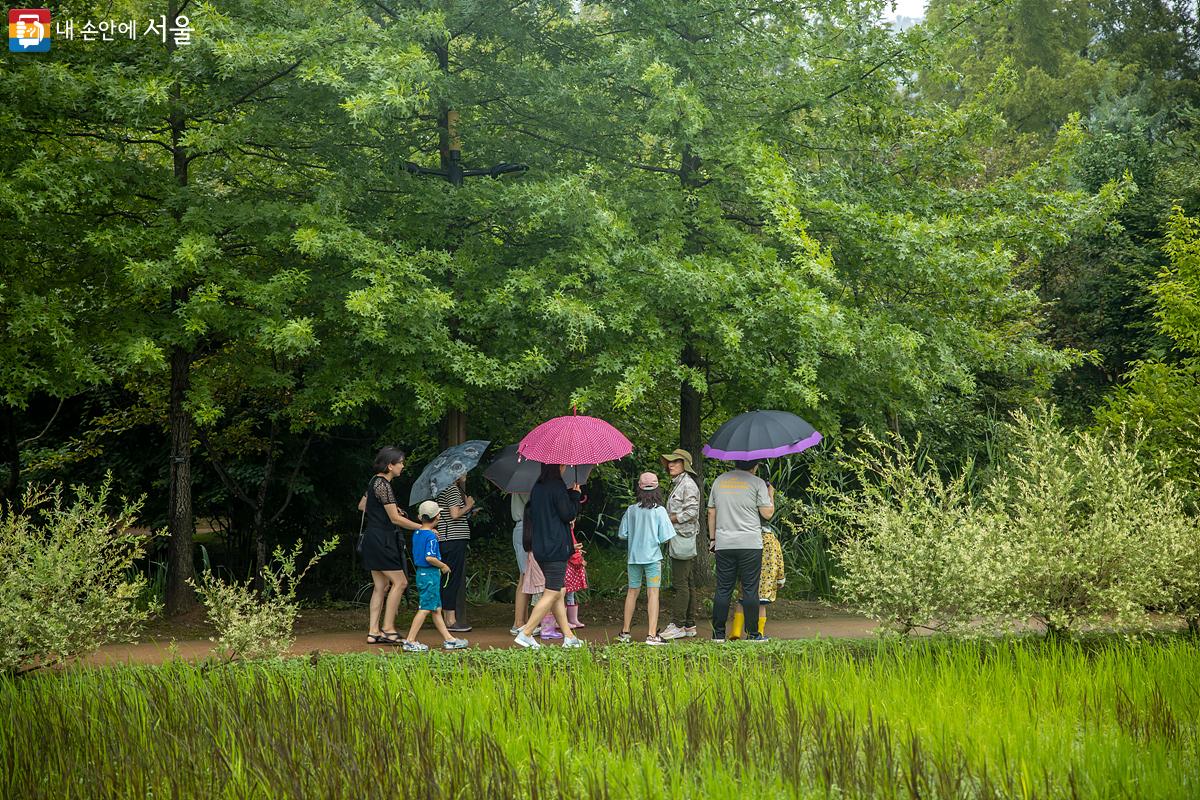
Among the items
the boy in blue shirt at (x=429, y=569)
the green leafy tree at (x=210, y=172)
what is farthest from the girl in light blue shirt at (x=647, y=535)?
the green leafy tree at (x=210, y=172)

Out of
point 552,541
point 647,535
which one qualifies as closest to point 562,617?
point 552,541

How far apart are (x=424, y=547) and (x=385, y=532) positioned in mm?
369

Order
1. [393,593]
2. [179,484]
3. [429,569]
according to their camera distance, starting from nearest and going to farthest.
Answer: [429,569] → [393,593] → [179,484]

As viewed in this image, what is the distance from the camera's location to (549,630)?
10.7 metres

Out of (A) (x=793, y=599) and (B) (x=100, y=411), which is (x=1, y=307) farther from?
(A) (x=793, y=599)

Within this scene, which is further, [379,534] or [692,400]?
[692,400]

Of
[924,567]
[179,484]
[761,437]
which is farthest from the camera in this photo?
[179,484]

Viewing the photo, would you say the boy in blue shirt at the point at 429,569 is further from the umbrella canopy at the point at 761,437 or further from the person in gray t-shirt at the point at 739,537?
the umbrella canopy at the point at 761,437

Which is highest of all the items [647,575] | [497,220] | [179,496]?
[497,220]

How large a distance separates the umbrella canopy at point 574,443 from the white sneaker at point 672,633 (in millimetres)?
1908

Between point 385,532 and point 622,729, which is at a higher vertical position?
point 385,532

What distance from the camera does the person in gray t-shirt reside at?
383 inches

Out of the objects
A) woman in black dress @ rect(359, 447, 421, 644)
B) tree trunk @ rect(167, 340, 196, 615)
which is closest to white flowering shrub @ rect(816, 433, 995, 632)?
woman in black dress @ rect(359, 447, 421, 644)

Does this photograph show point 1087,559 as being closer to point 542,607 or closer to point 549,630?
point 542,607
